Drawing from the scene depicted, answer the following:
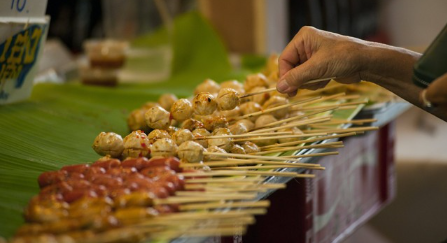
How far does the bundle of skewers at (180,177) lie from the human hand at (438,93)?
16.9 inches

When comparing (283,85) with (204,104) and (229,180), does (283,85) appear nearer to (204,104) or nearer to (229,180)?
(204,104)

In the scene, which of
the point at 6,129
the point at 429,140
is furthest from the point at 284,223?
the point at 429,140

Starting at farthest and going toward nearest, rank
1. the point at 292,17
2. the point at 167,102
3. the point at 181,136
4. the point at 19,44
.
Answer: the point at 292,17
the point at 167,102
the point at 19,44
the point at 181,136

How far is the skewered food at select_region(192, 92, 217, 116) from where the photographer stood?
2.27 m

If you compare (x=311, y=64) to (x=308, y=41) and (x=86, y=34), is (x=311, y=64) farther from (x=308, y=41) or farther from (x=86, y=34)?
(x=86, y=34)

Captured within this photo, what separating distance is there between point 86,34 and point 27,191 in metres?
6.04

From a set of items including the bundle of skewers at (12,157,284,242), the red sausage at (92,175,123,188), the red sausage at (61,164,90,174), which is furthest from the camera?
the red sausage at (61,164,90,174)

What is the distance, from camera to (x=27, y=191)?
6.18ft

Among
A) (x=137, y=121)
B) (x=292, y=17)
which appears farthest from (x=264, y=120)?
(x=292, y=17)

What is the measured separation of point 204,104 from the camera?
89.1 inches

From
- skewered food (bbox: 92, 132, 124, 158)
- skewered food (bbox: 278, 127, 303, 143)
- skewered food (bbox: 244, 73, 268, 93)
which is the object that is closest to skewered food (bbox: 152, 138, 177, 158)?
skewered food (bbox: 92, 132, 124, 158)

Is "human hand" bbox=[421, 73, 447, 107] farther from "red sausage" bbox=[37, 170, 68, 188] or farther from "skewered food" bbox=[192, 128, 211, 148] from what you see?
"red sausage" bbox=[37, 170, 68, 188]

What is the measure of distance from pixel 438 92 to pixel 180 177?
0.77 meters

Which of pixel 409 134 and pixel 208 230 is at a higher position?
pixel 208 230
